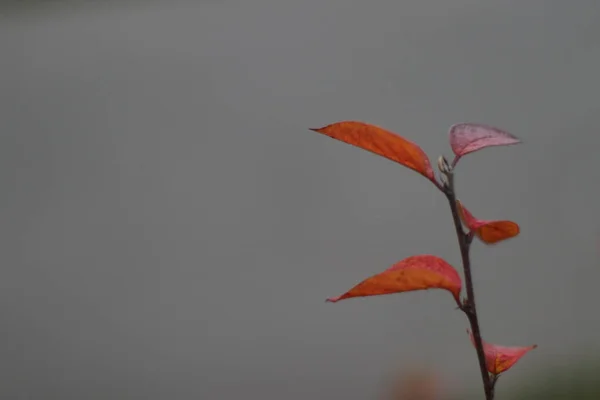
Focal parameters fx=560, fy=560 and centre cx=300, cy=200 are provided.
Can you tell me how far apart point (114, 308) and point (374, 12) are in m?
0.73

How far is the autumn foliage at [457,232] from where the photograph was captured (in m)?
0.35

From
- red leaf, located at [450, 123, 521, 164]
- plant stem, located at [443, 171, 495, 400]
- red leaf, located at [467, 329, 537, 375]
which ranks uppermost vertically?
red leaf, located at [450, 123, 521, 164]

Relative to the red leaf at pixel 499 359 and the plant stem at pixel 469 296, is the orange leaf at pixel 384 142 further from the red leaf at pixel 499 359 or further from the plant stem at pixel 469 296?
the red leaf at pixel 499 359

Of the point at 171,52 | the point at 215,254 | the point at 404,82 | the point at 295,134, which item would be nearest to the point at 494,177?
the point at 404,82

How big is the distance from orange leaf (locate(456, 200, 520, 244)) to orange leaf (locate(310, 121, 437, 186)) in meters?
0.03

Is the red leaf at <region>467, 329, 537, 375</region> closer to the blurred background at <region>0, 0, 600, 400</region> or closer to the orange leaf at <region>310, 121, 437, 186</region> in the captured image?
the orange leaf at <region>310, 121, 437, 186</region>

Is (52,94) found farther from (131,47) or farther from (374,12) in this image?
(374,12)

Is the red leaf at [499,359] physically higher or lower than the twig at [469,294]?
lower

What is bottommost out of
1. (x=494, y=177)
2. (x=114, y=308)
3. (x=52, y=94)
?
(x=114, y=308)

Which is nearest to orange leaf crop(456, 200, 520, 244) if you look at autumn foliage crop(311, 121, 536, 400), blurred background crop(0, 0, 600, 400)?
autumn foliage crop(311, 121, 536, 400)

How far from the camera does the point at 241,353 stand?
1013 millimetres

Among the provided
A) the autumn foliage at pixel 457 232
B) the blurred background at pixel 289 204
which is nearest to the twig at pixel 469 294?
the autumn foliage at pixel 457 232

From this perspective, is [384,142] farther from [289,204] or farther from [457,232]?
[289,204]

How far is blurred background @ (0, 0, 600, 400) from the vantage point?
3.25 ft
